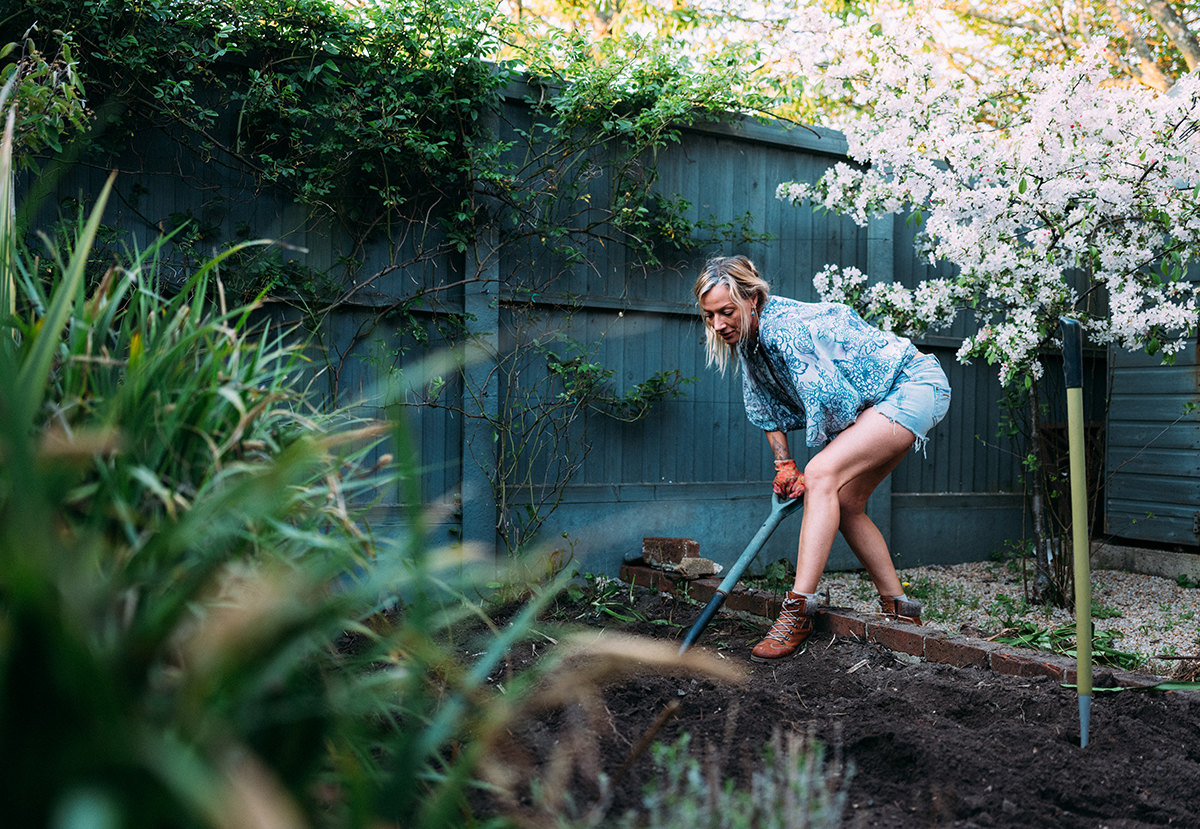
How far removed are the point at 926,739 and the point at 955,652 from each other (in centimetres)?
79

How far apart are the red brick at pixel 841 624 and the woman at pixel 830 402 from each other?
10cm

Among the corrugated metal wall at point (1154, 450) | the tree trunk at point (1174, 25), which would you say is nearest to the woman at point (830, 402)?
the corrugated metal wall at point (1154, 450)

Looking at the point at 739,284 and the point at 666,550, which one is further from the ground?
the point at 739,284

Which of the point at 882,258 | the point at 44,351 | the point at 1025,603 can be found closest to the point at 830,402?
the point at 1025,603

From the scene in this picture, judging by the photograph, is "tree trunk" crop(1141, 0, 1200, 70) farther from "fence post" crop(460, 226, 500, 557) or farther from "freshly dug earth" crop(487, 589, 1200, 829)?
"freshly dug earth" crop(487, 589, 1200, 829)

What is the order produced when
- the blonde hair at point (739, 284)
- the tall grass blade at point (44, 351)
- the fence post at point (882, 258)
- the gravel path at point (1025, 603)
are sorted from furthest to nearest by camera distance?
the fence post at point (882, 258), the gravel path at point (1025, 603), the blonde hair at point (739, 284), the tall grass blade at point (44, 351)

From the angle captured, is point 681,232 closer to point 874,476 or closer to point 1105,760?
point 874,476

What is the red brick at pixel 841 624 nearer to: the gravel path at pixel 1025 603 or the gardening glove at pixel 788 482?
the gravel path at pixel 1025 603

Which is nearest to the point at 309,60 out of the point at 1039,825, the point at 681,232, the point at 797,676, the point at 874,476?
the point at 681,232

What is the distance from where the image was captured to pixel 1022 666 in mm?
2480

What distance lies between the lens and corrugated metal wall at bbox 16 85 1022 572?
368 cm

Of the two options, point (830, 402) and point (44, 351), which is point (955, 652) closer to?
point (830, 402)

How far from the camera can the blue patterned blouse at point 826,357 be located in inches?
118

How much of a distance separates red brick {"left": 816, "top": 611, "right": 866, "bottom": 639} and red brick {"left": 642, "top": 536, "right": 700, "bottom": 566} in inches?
36.5
